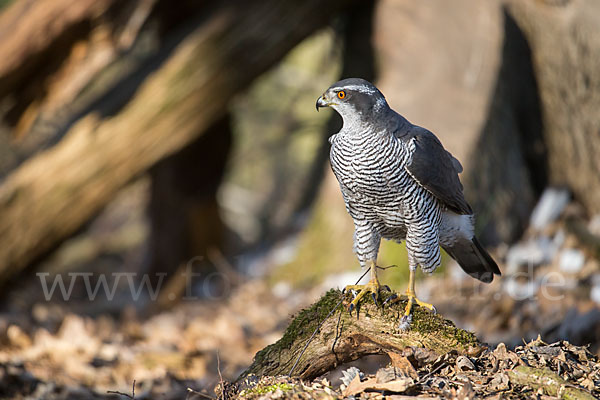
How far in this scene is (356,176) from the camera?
2.50m

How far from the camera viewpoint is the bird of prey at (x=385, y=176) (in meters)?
2.51

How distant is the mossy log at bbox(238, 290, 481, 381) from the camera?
246 centimetres

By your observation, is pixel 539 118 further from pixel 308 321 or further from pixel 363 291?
pixel 308 321

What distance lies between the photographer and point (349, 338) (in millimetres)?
2521

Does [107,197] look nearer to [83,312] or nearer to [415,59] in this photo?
[83,312]

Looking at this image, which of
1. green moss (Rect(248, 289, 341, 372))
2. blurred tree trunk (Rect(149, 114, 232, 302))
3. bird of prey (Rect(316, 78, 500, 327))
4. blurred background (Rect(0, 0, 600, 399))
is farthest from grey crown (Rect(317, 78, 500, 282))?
blurred tree trunk (Rect(149, 114, 232, 302))

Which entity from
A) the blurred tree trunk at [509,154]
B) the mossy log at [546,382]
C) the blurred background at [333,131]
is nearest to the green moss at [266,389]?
the mossy log at [546,382]

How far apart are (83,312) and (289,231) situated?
10.4 feet

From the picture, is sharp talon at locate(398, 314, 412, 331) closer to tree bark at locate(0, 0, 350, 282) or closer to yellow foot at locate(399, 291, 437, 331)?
yellow foot at locate(399, 291, 437, 331)

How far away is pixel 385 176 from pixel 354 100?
350 mm

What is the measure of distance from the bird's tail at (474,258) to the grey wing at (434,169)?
295mm

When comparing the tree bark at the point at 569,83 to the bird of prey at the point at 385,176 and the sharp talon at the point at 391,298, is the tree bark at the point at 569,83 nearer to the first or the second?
the bird of prey at the point at 385,176

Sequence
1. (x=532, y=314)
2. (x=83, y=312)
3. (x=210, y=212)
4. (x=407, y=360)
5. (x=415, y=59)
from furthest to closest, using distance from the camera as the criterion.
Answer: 1. (x=210, y=212)
2. (x=83, y=312)
3. (x=415, y=59)
4. (x=532, y=314)
5. (x=407, y=360)

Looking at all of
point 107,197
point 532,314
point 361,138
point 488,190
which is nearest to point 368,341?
point 361,138
